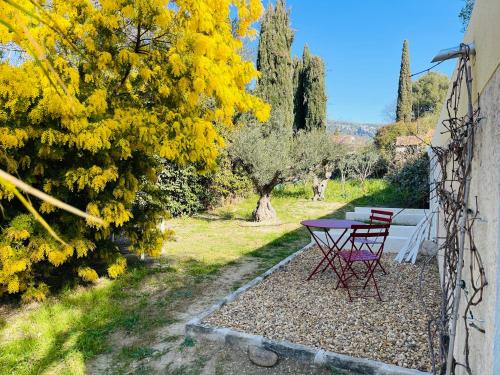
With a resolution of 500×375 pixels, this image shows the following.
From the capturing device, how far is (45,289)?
5824mm

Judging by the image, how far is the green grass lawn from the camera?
4.52 meters

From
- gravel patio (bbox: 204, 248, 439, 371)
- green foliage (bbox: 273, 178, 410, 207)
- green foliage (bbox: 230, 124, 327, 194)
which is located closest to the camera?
gravel patio (bbox: 204, 248, 439, 371)

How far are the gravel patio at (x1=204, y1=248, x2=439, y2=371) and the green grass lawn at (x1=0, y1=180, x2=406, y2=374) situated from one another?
1153mm

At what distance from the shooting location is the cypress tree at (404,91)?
29.2 metres

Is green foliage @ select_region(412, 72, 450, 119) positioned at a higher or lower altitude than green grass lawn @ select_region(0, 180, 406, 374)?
higher

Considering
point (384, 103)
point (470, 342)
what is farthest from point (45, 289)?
point (384, 103)

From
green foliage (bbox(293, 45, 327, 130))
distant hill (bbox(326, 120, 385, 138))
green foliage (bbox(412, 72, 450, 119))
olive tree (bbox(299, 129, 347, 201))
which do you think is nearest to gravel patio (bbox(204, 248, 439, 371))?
olive tree (bbox(299, 129, 347, 201))

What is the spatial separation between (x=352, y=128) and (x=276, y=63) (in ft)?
43.8

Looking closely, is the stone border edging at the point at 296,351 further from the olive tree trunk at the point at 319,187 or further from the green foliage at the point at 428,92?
the green foliage at the point at 428,92

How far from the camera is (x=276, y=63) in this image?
20.2m

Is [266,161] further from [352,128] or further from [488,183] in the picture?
[352,128]

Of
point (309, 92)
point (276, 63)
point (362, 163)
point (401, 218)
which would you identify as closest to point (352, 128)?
point (309, 92)

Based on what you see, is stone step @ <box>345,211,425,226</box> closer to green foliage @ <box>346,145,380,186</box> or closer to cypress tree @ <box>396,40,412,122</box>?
green foliage @ <box>346,145,380,186</box>

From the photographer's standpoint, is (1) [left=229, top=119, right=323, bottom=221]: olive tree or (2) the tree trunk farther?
(2) the tree trunk
